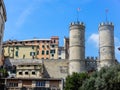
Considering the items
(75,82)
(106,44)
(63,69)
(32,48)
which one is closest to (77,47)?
(63,69)

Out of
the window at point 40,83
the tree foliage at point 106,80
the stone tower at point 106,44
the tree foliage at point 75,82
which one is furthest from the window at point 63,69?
the tree foliage at point 106,80

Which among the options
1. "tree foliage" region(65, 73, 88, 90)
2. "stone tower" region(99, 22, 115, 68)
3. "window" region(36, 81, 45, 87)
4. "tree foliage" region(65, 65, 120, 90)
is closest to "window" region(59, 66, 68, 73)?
"stone tower" region(99, 22, 115, 68)

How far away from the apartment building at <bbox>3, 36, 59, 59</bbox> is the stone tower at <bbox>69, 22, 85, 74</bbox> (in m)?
15.0

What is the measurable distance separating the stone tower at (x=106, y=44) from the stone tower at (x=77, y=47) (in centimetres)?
389

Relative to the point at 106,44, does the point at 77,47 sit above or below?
below

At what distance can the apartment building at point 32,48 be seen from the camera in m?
91.4

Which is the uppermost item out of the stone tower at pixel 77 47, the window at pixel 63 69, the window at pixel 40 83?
the stone tower at pixel 77 47

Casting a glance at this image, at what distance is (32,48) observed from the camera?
303ft

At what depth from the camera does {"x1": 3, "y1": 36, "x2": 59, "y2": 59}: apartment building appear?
91438 millimetres

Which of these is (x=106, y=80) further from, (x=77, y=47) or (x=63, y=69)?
(x=63, y=69)

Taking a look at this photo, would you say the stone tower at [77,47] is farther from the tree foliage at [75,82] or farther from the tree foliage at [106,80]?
the tree foliage at [106,80]

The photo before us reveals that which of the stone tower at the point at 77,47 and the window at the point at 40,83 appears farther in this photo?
the stone tower at the point at 77,47

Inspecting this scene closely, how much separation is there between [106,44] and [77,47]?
623 centimetres

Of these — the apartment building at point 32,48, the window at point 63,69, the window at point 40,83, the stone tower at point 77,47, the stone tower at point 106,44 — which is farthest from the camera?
the apartment building at point 32,48
